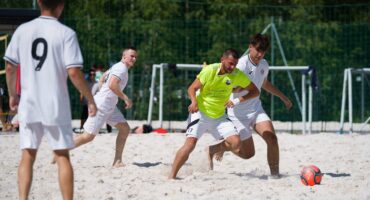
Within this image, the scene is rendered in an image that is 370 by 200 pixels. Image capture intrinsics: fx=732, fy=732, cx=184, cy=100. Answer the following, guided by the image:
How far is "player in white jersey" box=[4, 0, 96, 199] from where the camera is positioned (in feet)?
16.3

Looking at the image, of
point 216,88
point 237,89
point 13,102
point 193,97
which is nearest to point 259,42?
point 237,89

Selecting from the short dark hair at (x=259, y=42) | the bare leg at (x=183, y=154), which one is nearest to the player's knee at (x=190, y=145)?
the bare leg at (x=183, y=154)

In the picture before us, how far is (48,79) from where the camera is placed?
16.3 feet

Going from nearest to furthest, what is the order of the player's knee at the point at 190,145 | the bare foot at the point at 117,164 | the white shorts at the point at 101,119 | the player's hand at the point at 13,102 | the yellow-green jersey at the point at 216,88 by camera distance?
the player's hand at the point at 13,102 < the player's knee at the point at 190,145 < the yellow-green jersey at the point at 216,88 < the white shorts at the point at 101,119 < the bare foot at the point at 117,164

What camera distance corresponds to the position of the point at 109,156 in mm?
9883

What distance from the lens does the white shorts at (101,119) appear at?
325 inches

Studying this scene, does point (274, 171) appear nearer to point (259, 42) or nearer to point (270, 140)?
point (270, 140)

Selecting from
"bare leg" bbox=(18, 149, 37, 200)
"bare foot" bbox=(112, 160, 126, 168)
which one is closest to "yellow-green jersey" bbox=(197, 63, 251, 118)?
"bare foot" bbox=(112, 160, 126, 168)

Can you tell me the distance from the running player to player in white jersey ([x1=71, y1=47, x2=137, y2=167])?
47.7 inches

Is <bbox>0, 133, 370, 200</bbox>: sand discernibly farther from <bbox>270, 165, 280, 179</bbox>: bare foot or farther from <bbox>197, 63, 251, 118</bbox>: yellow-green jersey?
<bbox>197, 63, 251, 118</bbox>: yellow-green jersey

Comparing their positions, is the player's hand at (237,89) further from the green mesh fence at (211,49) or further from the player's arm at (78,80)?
the green mesh fence at (211,49)

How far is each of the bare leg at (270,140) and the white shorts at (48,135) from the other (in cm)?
302

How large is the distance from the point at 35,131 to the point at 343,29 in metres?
15.5

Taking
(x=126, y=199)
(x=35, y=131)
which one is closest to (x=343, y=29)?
(x=126, y=199)
